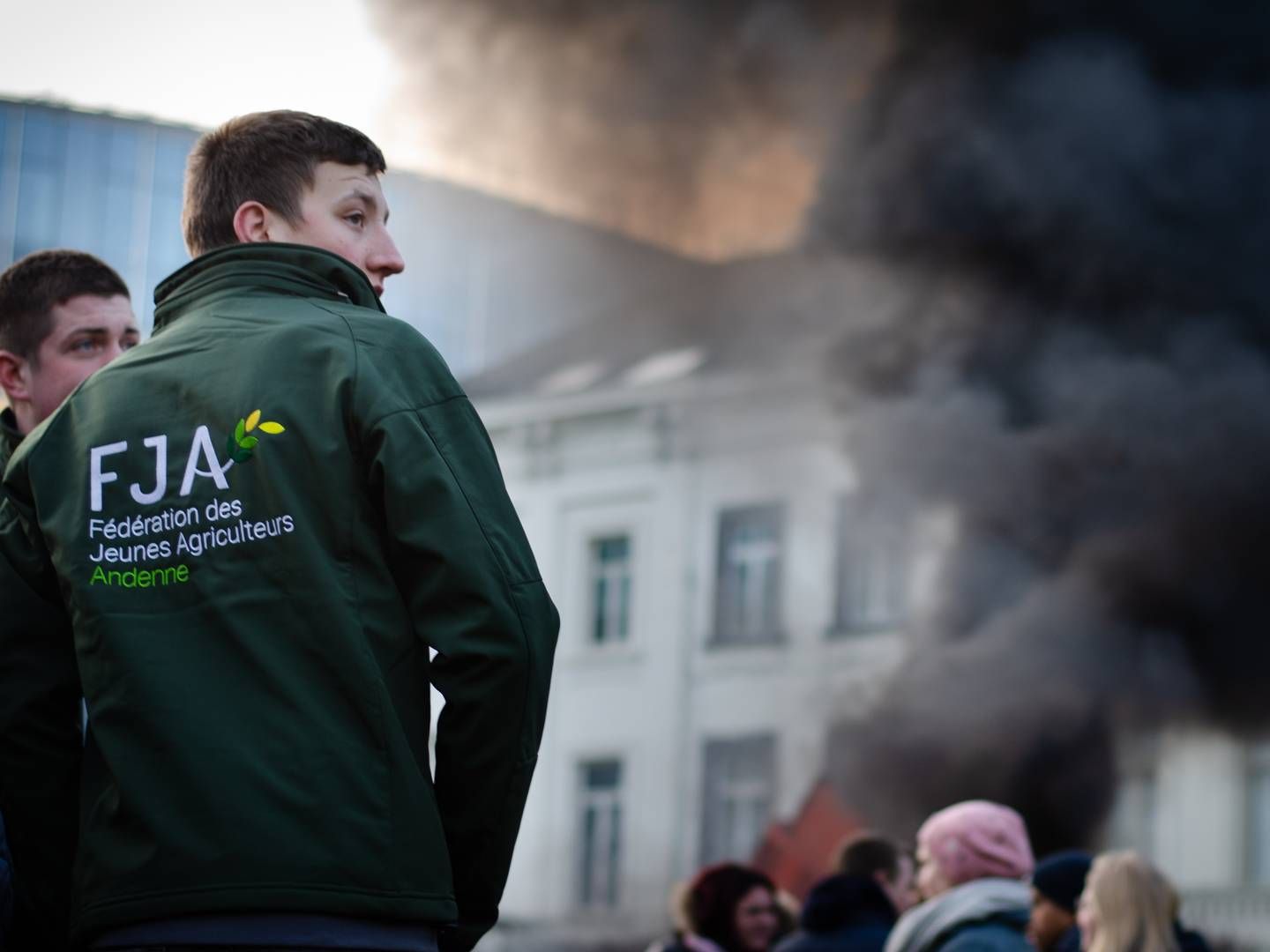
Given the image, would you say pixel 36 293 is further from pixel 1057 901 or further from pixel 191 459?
pixel 1057 901

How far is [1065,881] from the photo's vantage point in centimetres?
497

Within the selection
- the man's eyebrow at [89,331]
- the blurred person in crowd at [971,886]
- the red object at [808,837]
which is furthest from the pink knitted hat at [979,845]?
the red object at [808,837]

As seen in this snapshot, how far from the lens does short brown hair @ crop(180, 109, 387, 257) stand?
83.8 inches

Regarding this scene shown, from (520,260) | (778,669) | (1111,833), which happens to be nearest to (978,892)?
(1111,833)

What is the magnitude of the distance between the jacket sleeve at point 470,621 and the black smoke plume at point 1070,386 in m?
13.5

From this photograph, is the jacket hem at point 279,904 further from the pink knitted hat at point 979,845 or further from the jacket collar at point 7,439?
the pink knitted hat at point 979,845

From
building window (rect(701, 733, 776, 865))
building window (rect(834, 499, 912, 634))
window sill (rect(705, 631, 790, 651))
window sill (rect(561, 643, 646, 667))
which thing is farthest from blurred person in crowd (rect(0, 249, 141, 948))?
window sill (rect(561, 643, 646, 667))

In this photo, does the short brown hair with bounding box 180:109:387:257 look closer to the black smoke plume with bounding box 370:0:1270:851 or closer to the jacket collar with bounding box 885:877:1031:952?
the jacket collar with bounding box 885:877:1031:952

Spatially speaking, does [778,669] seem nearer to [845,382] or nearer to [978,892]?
[845,382]

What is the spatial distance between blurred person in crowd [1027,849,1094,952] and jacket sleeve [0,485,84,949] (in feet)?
11.1

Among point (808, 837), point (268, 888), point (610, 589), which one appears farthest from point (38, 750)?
point (610, 589)

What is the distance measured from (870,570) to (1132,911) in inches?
495

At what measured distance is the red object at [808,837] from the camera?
15.9 meters

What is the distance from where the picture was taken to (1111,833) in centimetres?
1509
